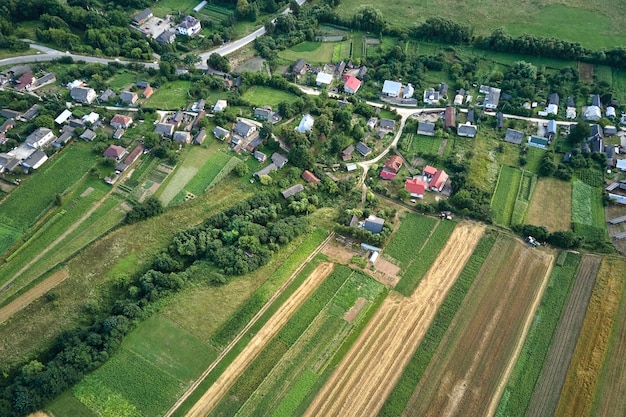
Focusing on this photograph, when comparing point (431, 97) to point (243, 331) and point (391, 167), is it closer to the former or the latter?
point (391, 167)

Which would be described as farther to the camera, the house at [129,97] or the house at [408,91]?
the house at [408,91]

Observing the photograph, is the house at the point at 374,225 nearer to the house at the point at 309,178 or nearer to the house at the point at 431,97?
the house at the point at 309,178

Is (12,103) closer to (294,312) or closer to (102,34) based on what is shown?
(102,34)

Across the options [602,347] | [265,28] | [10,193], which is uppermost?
[265,28]

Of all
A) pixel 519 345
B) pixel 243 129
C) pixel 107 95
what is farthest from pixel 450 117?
pixel 107 95

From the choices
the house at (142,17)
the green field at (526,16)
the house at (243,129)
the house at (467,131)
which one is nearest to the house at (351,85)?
the house at (243,129)

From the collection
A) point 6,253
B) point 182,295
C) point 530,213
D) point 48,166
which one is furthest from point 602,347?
point 48,166
